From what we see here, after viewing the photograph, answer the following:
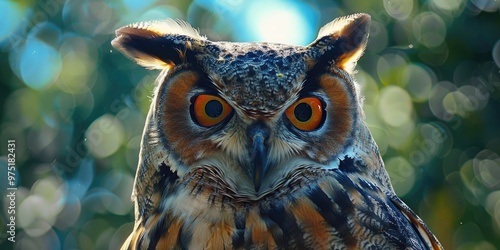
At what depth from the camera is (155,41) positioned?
256 cm

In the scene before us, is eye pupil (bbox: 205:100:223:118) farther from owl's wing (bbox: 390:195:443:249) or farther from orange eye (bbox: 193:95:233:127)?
owl's wing (bbox: 390:195:443:249)

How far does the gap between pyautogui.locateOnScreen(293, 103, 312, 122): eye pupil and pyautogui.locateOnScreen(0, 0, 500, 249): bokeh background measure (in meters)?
3.03

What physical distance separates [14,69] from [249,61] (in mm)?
4325

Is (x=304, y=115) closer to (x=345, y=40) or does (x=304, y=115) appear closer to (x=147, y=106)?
(x=345, y=40)

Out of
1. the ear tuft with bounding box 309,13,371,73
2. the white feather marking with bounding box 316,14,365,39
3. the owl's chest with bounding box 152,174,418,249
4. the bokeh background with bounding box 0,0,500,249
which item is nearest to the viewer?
the owl's chest with bounding box 152,174,418,249

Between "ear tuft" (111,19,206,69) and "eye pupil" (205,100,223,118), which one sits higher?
"ear tuft" (111,19,206,69)

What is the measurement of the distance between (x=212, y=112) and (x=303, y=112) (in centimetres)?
32

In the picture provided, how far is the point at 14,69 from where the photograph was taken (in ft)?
19.5

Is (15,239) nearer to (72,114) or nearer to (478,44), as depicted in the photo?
(72,114)

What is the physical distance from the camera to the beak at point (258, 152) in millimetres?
2113

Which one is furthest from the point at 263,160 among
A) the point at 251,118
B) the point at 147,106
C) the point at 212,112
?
the point at 147,106

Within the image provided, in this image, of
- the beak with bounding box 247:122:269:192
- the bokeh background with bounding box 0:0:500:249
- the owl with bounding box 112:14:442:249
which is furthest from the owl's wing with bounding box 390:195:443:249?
the bokeh background with bounding box 0:0:500:249

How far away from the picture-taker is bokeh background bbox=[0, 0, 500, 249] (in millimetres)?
5281

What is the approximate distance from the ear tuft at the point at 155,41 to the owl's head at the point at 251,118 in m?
0.04
